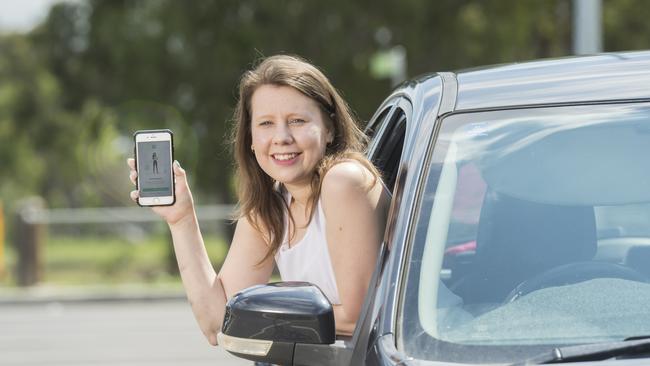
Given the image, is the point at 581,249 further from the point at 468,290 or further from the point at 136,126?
the point at 136,126

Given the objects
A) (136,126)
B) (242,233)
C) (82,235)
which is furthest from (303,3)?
(242,233)

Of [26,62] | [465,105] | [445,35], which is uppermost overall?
[465,105]

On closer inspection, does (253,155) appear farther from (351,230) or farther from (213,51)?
(213,51)

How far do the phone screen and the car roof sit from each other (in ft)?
2.58

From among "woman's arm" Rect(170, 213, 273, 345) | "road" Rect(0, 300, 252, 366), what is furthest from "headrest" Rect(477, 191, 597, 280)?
"road" Rect(0, 300, 252, 366)

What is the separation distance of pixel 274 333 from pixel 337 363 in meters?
0.16

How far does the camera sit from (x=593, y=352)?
2.37 meters

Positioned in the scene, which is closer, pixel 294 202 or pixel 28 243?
pixel 294 202

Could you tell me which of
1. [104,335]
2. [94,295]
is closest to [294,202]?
[104,335]

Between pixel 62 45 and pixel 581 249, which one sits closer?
pixel 581 249

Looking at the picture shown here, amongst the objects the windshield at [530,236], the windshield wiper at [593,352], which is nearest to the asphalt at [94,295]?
the windshield at [530,236]

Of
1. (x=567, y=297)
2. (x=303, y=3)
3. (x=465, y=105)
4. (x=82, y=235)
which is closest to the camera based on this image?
(x=567, y=297)

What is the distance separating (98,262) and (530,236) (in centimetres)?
1755

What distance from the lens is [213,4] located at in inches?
947
